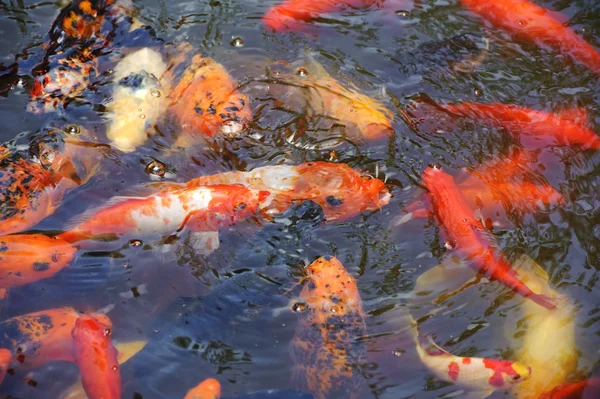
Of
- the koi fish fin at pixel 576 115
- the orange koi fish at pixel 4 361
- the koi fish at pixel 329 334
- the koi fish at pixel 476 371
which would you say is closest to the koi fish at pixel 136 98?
the orange koi fish at pixel 4 361

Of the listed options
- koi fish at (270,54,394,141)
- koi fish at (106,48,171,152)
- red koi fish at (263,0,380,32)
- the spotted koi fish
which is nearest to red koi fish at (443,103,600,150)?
koi fish at (270,54,394,141)

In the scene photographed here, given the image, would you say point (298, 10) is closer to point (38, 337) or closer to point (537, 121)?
point (537, 121)

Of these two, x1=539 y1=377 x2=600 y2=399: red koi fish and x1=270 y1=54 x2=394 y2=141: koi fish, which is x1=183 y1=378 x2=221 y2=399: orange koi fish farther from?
x1=270 y1=54 x2=394 y2=141: koi fish

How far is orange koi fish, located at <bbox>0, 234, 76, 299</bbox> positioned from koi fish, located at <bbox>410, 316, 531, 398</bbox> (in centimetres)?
204

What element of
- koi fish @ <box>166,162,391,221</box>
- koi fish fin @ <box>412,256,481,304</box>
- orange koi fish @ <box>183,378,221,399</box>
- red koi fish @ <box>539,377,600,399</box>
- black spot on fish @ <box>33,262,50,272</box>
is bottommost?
orange koi fish @ <box>183,378,221,399</box>

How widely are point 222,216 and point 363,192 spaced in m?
0.87

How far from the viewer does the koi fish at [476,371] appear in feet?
9.55

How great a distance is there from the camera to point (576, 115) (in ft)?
13.0

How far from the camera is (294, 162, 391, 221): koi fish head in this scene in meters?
3.48

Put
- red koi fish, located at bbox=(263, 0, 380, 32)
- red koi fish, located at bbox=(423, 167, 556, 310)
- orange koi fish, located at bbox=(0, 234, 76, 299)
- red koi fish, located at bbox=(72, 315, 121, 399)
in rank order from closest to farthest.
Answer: red koi fish, located at bbox=(72, 315, 121, 399), orange koi fish, located at bbox=(0, 234, 76, 299), red koi fish, located at bbox=(423, 167, 556, 310), red koi fish, located at bbox=(263, 0, 380, 32)

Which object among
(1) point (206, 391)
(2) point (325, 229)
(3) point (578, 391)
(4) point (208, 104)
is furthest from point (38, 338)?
(3) point (578, 391)

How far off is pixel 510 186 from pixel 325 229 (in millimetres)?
1209

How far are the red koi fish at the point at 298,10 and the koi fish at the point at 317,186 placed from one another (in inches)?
55.0

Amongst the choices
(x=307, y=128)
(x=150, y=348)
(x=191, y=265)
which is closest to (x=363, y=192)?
(x=307, y=128)
